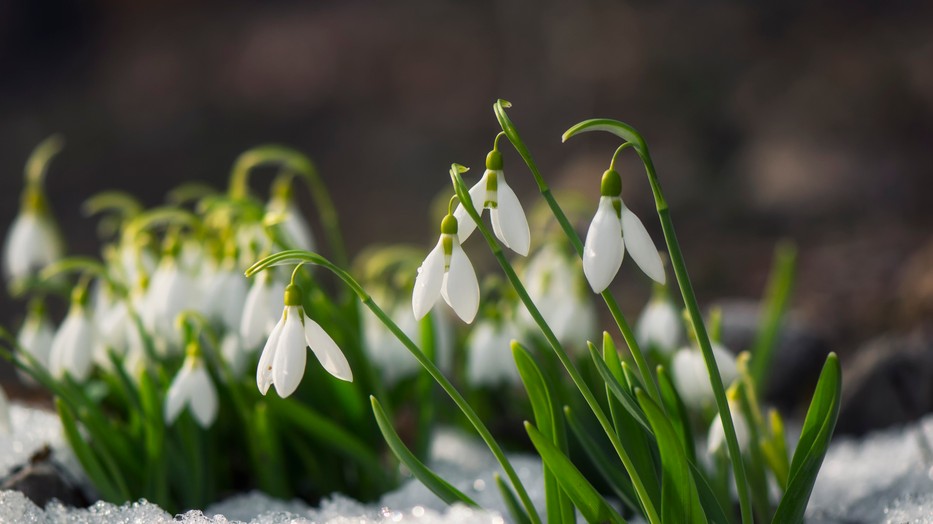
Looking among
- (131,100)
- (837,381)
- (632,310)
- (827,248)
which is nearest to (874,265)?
(827,248)

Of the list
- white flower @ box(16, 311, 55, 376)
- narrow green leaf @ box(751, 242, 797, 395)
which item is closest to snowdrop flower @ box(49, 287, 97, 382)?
white flower @ box(16, 311, 55, 376)

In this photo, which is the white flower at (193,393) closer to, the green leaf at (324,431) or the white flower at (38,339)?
the green leaf at (324,431)

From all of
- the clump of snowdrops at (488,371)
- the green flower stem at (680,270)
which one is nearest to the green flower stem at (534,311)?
the clump of snowdrops at (488,371)

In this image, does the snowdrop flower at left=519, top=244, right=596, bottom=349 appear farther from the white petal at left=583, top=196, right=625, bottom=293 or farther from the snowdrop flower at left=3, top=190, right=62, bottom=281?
the snowdrop flower at left=3, top=190, right=62, bottom=281

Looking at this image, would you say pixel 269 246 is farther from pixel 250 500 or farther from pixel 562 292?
pixel 562 292

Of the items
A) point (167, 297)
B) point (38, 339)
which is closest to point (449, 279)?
point (167, 297)

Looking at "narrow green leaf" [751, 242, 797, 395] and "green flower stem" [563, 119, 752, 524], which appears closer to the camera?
"green flower stem" [563, 119, 752, 524]

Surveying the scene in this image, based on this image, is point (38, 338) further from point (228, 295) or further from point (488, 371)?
point (488, 371)
